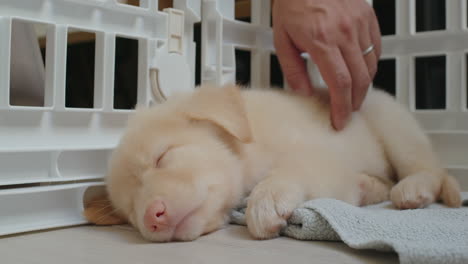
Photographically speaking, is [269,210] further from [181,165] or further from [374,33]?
[374,33]

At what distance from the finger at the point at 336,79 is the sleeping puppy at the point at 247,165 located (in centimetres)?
5

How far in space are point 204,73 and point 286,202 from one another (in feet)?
2.40

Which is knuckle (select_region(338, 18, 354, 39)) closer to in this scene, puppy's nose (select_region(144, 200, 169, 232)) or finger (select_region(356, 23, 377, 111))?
finger (select_region(356, 23, 377, 111))

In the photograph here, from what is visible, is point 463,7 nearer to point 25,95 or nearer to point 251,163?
point 251,163

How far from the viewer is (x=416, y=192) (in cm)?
146

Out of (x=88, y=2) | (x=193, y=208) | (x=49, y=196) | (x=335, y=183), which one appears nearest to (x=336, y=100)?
(x=335, y=183)

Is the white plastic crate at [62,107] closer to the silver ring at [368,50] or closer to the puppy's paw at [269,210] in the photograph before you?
the puppy's paw at [269,210]

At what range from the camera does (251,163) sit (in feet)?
4.86

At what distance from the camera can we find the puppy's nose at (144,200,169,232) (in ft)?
3.74

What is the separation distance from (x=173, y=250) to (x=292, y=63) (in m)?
0.97

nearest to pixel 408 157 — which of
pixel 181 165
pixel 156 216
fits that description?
pixel 181 165

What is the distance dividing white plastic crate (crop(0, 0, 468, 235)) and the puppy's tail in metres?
0.36

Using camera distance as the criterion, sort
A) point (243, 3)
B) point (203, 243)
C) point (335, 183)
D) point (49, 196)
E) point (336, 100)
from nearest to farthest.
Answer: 1. point (203, 243)
2. point (49, 196)
3. point (335, 183)
4. point (336, 100)
5. point (243, 3)

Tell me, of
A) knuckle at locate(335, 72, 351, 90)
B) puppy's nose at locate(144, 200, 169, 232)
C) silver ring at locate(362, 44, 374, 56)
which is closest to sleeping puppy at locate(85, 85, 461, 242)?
puppy's nose at locate(144, 200, 169, 232)
